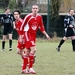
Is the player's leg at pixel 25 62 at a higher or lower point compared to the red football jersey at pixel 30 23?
lower

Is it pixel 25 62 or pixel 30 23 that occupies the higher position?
pixel 30 23

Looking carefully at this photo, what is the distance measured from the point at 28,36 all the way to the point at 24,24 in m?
0.34

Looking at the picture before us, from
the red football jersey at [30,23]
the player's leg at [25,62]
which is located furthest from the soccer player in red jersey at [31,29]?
the player's leg at [25,62]

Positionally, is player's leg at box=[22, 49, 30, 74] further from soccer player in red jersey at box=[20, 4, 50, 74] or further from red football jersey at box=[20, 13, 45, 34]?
red football jersey at box=[20, 13, 45, 34]

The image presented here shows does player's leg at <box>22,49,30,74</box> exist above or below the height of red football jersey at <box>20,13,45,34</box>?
below

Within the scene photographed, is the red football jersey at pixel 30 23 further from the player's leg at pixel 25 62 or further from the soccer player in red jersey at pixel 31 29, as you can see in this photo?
the player's leg at pixel 25 62

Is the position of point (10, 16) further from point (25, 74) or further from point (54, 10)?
point (54, 10)

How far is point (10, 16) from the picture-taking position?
706 inches

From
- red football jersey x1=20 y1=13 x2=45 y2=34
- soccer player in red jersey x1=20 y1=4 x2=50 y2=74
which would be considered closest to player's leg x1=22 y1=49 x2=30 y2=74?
soccer player in red jersey x1=20 y1=4 x2=50 y2=74

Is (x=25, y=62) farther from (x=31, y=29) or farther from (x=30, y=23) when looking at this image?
(x=30, y=23)

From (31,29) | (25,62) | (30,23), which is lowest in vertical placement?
(25,62)

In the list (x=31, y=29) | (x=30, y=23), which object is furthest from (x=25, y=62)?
(x=30, y=23)

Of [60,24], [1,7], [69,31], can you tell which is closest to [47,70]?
[69,31]

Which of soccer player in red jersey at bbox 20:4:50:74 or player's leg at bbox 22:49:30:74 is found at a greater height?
soccer player in red jersey at bbox 20:4:50:74
